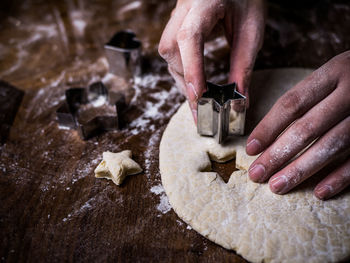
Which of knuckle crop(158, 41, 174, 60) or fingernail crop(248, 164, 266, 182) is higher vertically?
knuckle crop(158, 41, 174, 60)

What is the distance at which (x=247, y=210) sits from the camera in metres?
1.00

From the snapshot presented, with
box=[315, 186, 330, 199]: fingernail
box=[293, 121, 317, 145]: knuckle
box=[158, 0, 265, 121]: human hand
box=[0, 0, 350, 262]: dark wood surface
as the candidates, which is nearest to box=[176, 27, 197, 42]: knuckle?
box=[158, 0, 265, 121]: human hand

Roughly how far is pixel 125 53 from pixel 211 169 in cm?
77

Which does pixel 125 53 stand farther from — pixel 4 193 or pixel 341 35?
pixel 341 35

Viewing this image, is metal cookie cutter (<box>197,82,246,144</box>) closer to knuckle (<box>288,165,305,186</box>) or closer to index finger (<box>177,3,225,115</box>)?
index finger (<box>177,3,225,115</box>)

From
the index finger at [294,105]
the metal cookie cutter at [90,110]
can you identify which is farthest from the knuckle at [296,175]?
the metal cookie cutter at [90,110]

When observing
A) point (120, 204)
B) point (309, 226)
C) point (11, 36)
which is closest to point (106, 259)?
point (120, 204)

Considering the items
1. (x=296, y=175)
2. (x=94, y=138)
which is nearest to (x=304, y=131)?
(x=296, y=175)

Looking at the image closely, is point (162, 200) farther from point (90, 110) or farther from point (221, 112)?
point (90, 110)

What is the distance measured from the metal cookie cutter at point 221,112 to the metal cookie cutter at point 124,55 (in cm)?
59

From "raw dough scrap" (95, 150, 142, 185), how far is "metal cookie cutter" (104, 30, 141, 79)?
61 centimetres

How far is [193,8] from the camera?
121cm

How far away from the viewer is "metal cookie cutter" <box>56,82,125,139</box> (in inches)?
52.1

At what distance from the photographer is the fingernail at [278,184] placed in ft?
3.29
